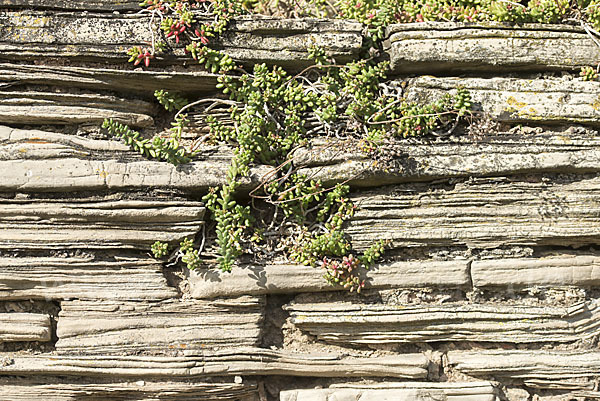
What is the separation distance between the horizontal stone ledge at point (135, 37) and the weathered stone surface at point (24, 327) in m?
2.54

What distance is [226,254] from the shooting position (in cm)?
521

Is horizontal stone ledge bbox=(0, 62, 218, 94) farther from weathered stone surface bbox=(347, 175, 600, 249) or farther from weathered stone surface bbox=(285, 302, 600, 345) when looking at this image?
weathered stone surface bbox=(285, 302, 600, 345)

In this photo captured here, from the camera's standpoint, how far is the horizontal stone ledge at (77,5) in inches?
214

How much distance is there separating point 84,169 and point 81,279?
1.07 meters

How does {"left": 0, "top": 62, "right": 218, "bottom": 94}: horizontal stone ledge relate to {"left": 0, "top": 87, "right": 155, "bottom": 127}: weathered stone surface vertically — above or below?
above

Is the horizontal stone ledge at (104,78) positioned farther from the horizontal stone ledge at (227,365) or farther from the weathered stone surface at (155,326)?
the horizontal stone ledge at (227,365)

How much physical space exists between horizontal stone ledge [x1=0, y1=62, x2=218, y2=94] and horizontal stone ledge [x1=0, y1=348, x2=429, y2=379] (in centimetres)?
268

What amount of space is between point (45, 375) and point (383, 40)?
4776 millimetres

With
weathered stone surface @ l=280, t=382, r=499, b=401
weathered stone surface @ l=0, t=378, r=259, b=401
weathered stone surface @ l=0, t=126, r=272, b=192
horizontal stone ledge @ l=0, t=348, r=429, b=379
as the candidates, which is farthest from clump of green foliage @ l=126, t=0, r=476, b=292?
weathered stone surface @ l=0, t=378, r=259, b=401

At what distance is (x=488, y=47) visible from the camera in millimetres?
5664

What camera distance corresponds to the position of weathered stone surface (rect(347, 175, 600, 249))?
543 cm

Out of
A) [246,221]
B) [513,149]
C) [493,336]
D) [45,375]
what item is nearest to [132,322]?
[45,375]

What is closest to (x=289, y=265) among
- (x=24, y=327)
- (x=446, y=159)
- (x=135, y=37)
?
(x=446, y=159)

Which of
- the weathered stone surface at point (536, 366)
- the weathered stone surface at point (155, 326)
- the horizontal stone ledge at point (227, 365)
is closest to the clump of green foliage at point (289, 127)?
the weathered stone surface at point (155, 326)
